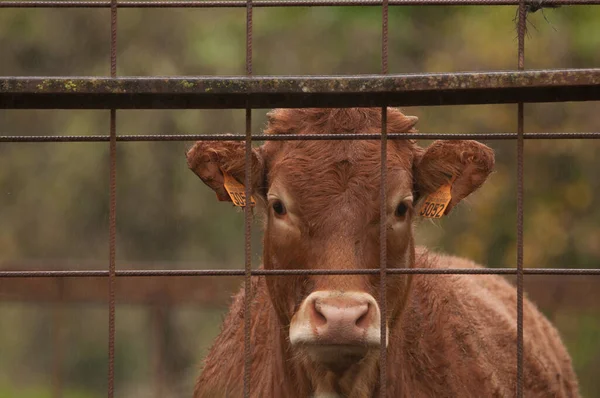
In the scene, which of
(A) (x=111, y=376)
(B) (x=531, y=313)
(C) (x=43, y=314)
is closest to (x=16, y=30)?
(C) (x=43, y=314)

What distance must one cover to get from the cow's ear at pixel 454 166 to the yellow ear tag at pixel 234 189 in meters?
0.79

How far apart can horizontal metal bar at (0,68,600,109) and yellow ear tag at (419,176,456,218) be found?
1.57 m

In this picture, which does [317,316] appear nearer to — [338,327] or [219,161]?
[338,327]

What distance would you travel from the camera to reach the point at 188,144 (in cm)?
1234

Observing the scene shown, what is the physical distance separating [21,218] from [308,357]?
44.8ft

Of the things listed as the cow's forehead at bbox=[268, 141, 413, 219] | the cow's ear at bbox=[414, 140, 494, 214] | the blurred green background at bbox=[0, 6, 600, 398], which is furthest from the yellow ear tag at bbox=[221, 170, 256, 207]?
the blurred green background at bbox=[0, 6, 600, 398]

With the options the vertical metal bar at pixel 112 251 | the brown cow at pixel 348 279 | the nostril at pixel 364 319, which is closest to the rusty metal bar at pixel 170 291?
the brown cow at pixel 348 279

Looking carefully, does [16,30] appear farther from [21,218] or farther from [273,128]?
[273,128]

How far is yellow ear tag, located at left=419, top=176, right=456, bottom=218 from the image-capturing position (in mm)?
4758

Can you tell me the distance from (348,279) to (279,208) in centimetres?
67

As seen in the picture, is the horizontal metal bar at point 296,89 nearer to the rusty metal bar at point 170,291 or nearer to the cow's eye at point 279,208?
the cow's eye at point 279,208

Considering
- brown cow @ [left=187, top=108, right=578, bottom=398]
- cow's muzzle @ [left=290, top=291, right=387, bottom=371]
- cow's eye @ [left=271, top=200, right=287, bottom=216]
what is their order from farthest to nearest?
1. cow's eye @ [left=271, top=200, right=287, bottom=216]
2. brown cow @ [left=187, top=108, right=578, bottom=398]
3. cow's muzzle @ [left=290, top=291, right=387, bottom=371]

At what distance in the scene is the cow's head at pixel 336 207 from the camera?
3.92 meters

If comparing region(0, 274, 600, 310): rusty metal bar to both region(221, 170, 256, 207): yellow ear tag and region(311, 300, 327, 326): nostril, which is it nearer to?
region(221, 170, 256, 207): yellow ear tag
